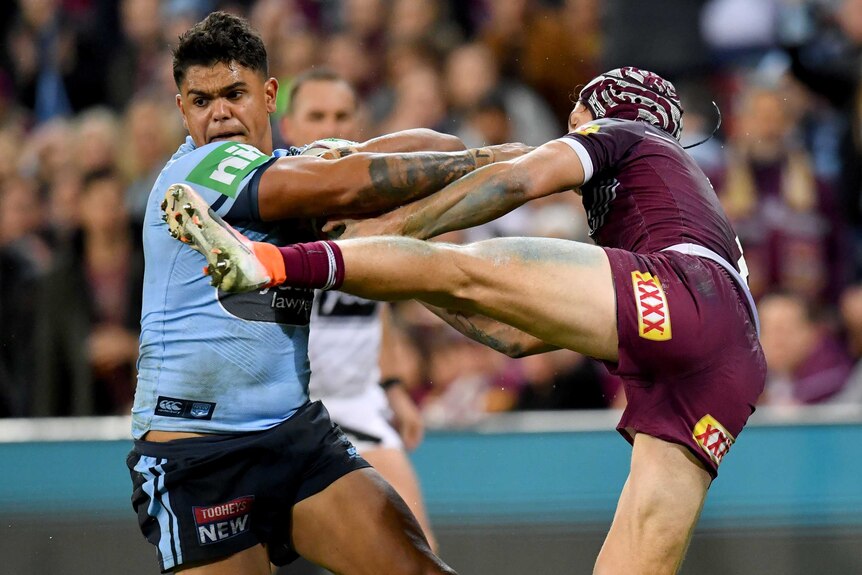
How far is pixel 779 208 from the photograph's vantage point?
24.7 ft

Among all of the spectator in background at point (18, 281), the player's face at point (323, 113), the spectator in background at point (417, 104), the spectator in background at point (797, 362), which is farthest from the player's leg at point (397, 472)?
the spectator in background at point (417, 104)

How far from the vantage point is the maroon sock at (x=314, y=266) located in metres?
3.42

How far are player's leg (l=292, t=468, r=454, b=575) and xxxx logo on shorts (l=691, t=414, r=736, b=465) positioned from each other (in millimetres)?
891

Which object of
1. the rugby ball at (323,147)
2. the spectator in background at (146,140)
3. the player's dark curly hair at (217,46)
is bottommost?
the spectator in background at (146,140)

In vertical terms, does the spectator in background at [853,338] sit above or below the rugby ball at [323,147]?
below

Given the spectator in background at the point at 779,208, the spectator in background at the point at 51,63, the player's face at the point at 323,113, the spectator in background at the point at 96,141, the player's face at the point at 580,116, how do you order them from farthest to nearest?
the spectator in background at the point at 51,63 → the spectator in background at the point at 96,141 → the spectator in background at the point at 779,208 → the player's face at the point at 323,113 → the player's face at the point at 580,116

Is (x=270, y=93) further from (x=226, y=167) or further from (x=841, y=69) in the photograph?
(x=841, y=69)

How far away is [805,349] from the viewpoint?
7.17 m

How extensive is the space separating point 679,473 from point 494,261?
888 millimetres

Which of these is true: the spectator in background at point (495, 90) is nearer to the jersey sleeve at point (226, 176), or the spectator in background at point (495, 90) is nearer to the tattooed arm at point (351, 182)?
the tattooed arm at point (351, 182)

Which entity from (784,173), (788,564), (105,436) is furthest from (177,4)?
(788,564)

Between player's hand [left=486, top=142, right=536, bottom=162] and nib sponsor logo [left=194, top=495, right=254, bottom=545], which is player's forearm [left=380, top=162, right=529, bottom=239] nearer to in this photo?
player's hand [left=486, top=142, right=536, bottom=162]

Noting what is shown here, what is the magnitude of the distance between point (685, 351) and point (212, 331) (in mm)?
1439

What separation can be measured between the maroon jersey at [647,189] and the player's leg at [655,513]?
67 cm
